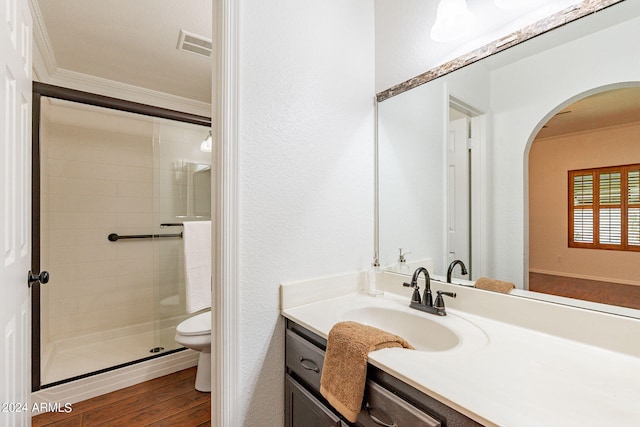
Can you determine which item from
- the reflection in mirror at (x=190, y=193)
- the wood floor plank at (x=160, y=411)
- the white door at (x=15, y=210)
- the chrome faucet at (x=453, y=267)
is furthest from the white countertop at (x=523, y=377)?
the reflection in mirror at (x=190, y=193)

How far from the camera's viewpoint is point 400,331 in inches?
46.5

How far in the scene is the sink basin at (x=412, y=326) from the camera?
1030 mm

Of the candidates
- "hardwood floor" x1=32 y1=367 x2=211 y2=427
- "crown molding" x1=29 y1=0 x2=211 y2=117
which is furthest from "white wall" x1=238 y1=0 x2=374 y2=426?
"crown molding" x1=29 y1=0 x2=211 y2=117

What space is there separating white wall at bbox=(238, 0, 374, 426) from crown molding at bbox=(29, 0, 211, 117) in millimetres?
1441

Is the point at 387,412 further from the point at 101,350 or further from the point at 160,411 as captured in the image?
the point at 101,350

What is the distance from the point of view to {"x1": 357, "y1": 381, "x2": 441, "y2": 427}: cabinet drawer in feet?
2.20

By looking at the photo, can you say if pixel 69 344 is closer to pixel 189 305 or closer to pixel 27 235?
pixel 189 305

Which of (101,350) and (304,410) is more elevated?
(304,410)

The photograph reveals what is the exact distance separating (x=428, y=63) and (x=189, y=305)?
2.15 m

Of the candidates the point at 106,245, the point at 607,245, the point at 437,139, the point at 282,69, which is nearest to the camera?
the point at 607,245

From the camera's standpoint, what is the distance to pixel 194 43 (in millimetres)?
1995

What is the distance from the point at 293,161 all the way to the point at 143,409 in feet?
5.71

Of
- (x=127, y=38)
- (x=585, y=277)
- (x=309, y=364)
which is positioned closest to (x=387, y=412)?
(x=309, y=364)

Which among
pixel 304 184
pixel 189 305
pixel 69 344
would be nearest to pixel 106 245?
pixel 69 344
